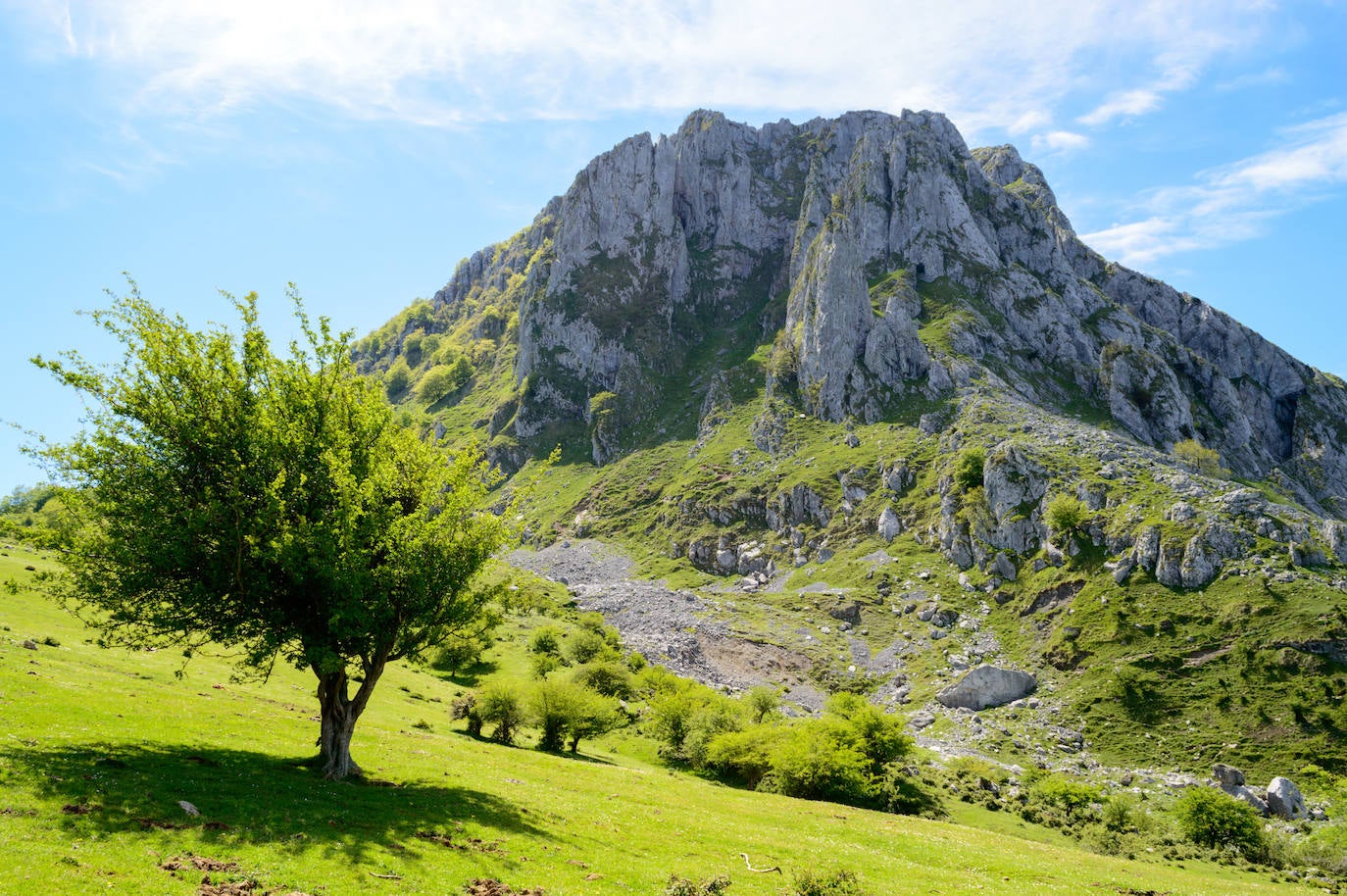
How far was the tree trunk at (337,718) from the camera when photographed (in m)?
26.8

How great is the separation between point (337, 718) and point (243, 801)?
669 centimetres

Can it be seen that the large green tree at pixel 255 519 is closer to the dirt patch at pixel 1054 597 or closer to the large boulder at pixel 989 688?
the large boulder at pixel 989 688

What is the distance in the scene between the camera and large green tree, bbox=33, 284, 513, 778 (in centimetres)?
2397

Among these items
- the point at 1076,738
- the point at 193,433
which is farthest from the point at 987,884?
the point at 1076,738

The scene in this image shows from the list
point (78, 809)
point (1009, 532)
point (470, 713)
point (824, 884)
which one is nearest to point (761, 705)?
point (470, 713)

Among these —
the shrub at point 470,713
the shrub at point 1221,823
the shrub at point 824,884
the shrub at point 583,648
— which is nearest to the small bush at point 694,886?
the shrub at point 824,884

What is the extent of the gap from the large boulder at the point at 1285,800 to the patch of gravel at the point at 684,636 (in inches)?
1756

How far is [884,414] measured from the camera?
163750mm

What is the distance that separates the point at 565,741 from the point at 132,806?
4558 centimetres

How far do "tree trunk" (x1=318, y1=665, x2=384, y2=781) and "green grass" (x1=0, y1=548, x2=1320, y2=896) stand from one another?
1239mm

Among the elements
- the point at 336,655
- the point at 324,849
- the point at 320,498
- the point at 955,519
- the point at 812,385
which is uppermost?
the point at 812,385

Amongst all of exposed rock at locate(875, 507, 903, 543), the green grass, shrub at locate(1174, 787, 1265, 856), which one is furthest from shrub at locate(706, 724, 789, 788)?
exposed rock at locate(875, 507, 903, 543)

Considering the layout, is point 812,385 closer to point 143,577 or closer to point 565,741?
point 565,741

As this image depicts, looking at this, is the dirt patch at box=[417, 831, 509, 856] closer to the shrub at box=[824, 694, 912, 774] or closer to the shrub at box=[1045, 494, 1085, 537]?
the shrub at box=[824, 694, 912, 774]
